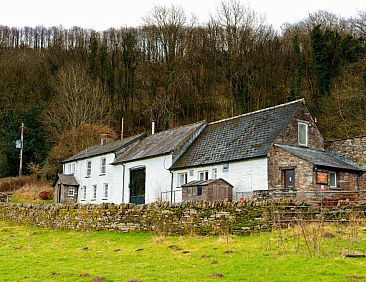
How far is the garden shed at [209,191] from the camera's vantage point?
93.2 ft

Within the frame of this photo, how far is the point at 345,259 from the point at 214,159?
1905cm

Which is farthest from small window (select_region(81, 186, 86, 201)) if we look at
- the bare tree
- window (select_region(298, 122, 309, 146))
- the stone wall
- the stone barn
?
the stone wall

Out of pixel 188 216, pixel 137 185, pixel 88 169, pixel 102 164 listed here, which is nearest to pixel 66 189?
pixel 88 169

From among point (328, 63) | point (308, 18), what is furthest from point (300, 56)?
point (308, 18)

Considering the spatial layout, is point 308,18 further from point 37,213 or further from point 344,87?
point 37,213

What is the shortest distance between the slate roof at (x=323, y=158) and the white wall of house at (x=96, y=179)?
52.2 ft

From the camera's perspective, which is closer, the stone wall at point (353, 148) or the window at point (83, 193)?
the stone wall at point (353, 148)

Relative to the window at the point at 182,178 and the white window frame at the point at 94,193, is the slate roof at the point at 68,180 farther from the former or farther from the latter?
the window at the point at 182,178

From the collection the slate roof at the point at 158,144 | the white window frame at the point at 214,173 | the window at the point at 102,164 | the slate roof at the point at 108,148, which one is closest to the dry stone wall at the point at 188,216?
the white window frame at the point at 214,173

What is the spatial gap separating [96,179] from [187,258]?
2968 cm

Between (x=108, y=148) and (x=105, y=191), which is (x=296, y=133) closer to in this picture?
(x=105, y=191)

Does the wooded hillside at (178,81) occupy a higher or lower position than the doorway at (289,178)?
higher

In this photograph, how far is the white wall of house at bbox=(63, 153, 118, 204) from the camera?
41062mm

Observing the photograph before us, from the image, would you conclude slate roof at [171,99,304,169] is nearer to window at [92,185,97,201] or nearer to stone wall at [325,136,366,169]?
stone wall at [325,136,366,169]
